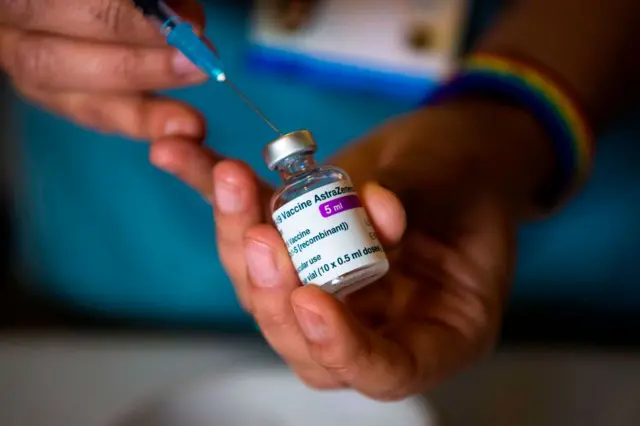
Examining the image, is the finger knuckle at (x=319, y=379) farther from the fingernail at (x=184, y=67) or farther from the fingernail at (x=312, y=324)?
the fingernail at (x=184, y=67)

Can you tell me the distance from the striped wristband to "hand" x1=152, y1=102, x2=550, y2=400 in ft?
0.07

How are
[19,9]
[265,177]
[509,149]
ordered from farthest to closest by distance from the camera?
[265,177] < [509,149] < [19,9]

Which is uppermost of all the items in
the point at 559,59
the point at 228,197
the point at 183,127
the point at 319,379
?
the point at 559,59

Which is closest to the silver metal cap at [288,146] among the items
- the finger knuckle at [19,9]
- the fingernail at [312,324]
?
the fingernail at [312,324]

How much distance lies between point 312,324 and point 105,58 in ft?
0.96

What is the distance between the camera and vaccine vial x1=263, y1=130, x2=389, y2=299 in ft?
1.39

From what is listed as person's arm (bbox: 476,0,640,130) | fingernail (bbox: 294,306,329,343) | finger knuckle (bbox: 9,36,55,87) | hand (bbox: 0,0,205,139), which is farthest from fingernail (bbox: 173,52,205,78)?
person's arm (bbox: 476,0,640,130)

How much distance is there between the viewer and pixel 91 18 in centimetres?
50

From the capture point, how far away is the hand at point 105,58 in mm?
508

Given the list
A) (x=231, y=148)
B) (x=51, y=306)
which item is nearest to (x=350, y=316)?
(x=231, y=148)

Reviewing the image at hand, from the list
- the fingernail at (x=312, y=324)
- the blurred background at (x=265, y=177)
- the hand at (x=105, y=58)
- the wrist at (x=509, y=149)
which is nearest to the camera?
the fingernail at (x=312, y=324)

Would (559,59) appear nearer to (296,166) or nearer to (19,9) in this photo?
(296,166)

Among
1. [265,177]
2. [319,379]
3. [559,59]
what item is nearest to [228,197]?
[319,379]

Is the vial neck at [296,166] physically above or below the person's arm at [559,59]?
below
